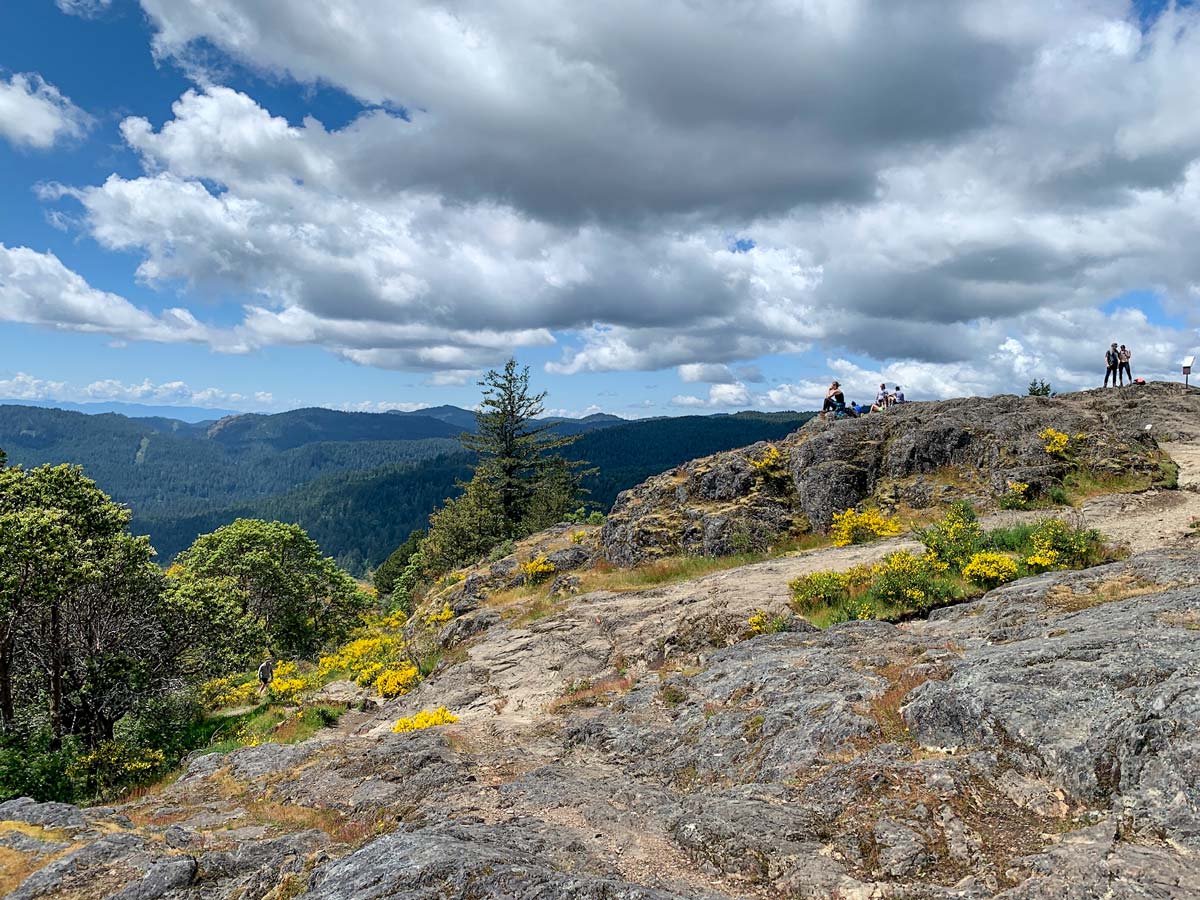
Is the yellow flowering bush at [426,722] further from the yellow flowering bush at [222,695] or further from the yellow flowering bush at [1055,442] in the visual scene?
the yellow flowering bush at [1055,442]

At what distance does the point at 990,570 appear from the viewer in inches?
534

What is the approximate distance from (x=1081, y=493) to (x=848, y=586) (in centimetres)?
1082

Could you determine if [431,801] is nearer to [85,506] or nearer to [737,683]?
[737,683]

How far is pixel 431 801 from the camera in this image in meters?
7.88

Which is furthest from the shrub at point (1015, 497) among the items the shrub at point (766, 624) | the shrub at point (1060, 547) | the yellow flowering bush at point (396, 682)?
the yellow flowering bush at point (396, 682)

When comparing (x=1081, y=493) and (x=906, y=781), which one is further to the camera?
(x=1081, y=493)

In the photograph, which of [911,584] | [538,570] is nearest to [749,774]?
[911,584]

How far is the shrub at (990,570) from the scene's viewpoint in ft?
44.5

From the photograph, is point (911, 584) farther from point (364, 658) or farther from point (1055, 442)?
point (364, 658)

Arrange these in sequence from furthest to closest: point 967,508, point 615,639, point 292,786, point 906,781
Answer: point 967,508, point 615,639, point 292,786, point 906,781

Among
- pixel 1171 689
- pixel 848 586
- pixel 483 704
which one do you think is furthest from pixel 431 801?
pixel 848 586

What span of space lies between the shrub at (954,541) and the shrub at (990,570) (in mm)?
734

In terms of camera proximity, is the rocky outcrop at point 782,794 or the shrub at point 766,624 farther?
the shrub at point 766,624

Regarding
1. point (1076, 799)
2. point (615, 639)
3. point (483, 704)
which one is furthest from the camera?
point (615, 639)
